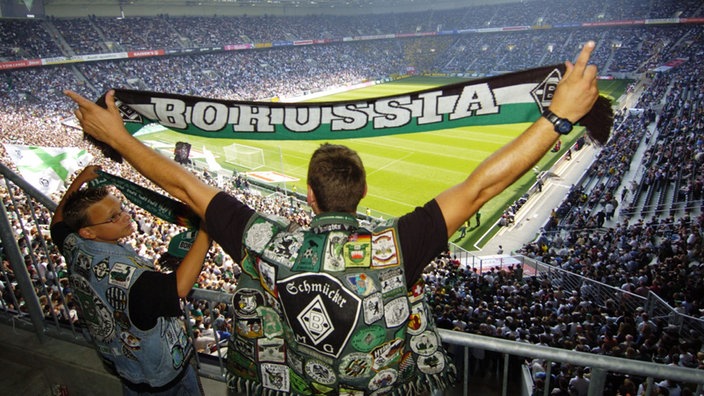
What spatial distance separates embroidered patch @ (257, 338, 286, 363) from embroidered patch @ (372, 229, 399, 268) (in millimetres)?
534

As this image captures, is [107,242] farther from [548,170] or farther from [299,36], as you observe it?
[299,36]

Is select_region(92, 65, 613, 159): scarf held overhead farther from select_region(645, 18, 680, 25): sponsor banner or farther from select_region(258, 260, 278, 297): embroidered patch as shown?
select_region(645, 18, 680, 25): sponsor banner

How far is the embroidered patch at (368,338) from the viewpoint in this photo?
1536mm

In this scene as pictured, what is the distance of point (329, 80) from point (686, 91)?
37188 millimetres

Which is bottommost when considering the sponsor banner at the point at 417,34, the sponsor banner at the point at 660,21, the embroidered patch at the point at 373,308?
the embroidered patch at the point at 373,308

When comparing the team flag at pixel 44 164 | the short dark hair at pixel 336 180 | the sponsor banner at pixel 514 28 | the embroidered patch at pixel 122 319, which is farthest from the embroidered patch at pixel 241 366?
the sponsor banner at pixel 514 28

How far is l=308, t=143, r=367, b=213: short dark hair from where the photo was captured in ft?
5.53

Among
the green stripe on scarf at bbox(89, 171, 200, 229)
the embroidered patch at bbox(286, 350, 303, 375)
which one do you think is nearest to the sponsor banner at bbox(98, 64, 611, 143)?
the green stripe on scarf at bbox(89, 171, 200, 229)

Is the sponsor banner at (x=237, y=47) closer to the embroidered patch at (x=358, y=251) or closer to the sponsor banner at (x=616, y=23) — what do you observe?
the sponsor banner at (x=616, y=23)

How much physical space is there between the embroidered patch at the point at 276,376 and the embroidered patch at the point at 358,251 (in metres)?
0.57

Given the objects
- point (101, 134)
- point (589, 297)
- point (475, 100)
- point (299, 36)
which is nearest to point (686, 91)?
point (589, 297)

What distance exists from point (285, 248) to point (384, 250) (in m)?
0.36

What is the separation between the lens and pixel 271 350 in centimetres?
177

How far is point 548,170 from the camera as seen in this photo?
23.8 meters
